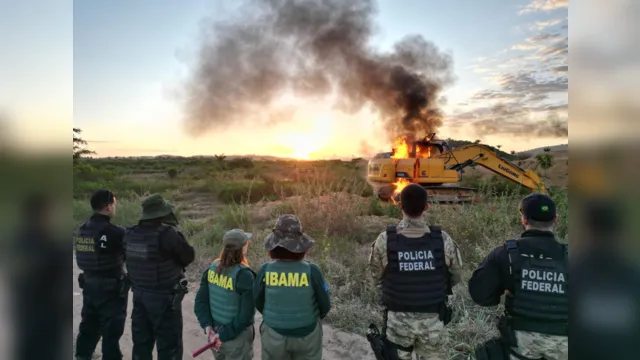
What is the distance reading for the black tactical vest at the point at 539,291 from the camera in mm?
2260

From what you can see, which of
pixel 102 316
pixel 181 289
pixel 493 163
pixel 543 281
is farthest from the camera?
pixel 493 163

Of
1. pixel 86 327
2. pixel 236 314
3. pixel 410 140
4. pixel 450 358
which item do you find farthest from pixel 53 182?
pixel 410 140

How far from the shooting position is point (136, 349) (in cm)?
328

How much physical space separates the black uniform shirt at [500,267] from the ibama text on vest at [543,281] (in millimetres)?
96

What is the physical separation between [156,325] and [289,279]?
59.3 inches

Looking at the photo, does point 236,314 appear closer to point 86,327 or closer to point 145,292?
point 145,292

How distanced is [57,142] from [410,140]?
13581mm

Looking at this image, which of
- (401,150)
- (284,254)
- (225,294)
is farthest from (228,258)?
(401,150)

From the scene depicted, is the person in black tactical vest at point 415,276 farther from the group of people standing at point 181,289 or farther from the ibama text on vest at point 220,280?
the ibama text on vest at point 220,280

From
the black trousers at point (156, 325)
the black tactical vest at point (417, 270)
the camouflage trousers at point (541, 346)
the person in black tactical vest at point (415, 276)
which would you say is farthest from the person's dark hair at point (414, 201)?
the black trousers at point (156, 325)

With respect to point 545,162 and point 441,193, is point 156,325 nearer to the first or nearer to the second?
point 441,193

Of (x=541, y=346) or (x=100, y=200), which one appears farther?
(x=100, y=200)

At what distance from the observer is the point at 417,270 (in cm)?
270

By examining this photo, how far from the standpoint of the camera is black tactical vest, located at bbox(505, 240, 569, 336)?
226 centimetres
